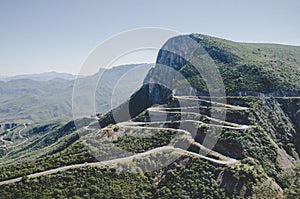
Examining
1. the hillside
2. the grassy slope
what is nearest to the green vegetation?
the hillside

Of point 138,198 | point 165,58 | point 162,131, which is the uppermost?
point 165,58

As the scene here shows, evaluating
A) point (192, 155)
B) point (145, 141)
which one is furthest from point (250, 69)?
point (192, 155)

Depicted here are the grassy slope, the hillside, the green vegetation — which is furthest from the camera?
the grassy slope

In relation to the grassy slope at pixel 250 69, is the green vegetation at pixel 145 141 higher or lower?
lower

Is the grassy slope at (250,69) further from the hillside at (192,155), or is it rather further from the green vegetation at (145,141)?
the green vegetation at (145,141)

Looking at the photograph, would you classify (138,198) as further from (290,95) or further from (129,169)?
(290,95)

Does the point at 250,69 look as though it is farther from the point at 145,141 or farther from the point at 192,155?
the point at 192,155

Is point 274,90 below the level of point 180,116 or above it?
above

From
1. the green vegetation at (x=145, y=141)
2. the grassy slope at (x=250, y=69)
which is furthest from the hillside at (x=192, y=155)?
the grassy slope at (x=250, y=69)

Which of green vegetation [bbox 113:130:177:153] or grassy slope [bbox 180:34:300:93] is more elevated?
grassy slope [bbox 180:34:300:93]

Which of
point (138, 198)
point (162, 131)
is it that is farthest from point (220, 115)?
point (138, 198)

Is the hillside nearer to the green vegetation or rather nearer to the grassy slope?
the green vegetation
